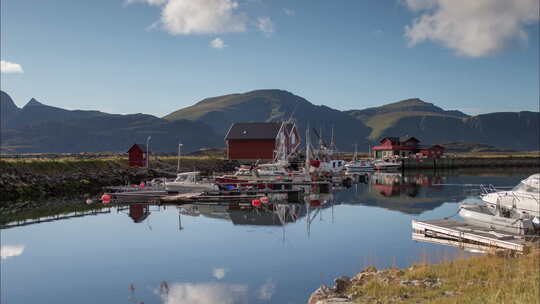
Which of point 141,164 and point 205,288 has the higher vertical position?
point 141,164

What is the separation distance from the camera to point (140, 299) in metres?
14.6

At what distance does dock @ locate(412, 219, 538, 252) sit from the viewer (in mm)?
18422

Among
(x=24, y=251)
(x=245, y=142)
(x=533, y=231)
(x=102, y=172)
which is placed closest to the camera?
(x=533, y=231)

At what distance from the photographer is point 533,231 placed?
19734 millimetres

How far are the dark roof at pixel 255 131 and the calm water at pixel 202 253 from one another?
41415 mm

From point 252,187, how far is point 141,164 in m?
22.7

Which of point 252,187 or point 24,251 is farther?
point 252,187

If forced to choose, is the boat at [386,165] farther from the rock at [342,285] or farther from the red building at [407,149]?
the rock at [342,285]

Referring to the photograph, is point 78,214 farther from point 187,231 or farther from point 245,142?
point 245,142

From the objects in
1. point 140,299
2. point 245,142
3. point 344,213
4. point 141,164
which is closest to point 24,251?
point 140,299

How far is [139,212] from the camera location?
34719 mm

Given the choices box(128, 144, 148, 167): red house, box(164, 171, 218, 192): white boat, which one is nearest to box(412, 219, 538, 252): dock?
box(164, 171, 218, 192): white boat

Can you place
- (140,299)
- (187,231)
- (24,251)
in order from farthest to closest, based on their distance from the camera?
(187,231) < (24,251) < (140,299)

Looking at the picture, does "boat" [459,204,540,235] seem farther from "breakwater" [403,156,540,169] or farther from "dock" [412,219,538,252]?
"breakwater" [403,156,540,169]
